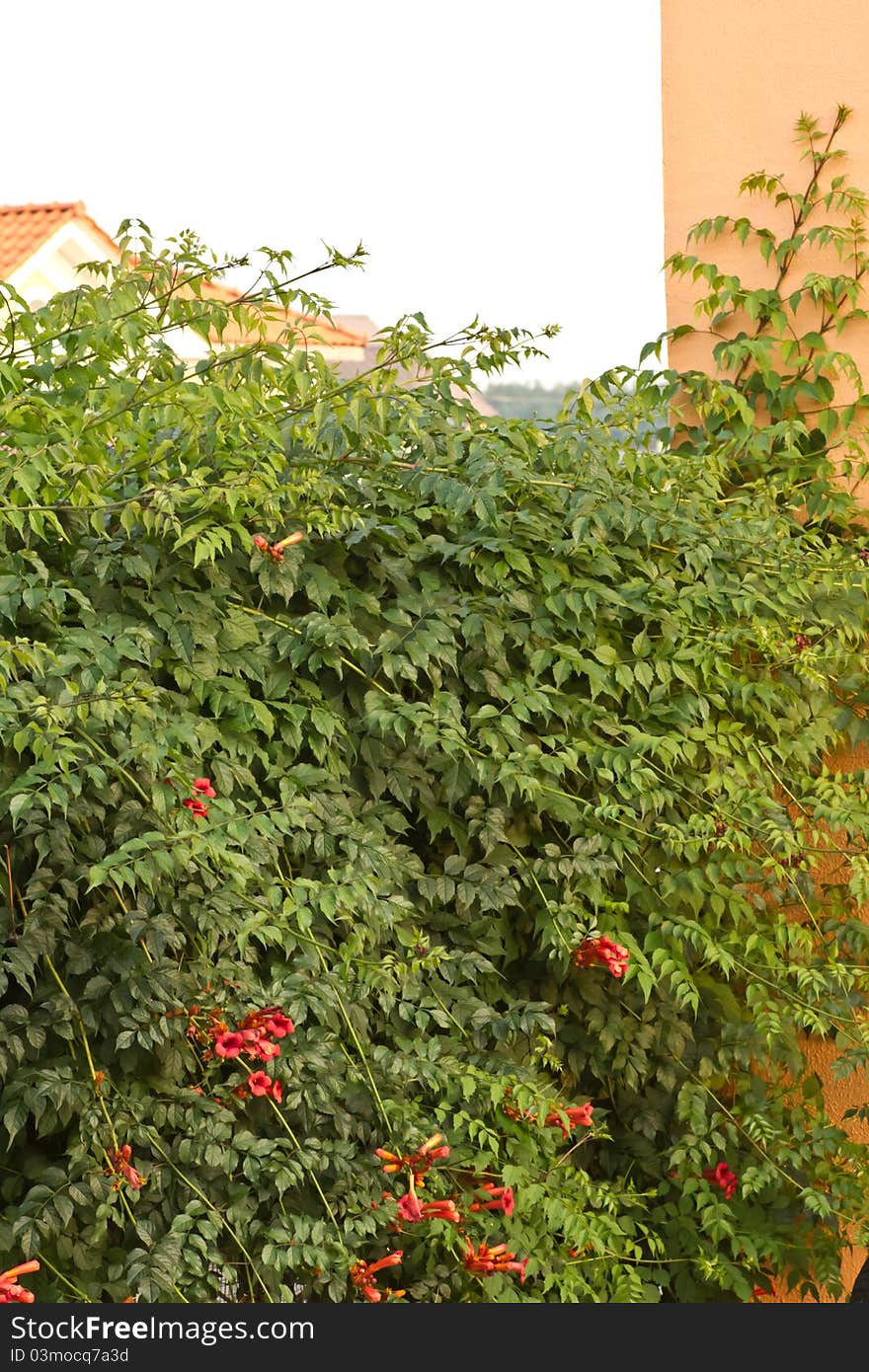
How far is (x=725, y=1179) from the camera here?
3.26 metres

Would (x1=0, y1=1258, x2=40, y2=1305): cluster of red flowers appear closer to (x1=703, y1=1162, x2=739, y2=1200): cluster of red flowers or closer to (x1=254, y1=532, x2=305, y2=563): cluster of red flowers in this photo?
(x1=254, y1=532, x2=305, y2=563): cluster of red flowers

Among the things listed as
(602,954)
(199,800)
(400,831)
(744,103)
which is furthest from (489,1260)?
Answer: (744,103)

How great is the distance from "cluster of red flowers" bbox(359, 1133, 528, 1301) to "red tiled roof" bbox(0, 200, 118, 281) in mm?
14652

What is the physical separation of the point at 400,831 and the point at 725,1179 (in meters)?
1.22

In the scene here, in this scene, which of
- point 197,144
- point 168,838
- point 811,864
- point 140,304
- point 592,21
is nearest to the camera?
point 168,838

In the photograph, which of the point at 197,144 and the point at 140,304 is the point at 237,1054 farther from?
the point at 197,144

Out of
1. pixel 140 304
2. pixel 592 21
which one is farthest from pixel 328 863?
pixel 592 21

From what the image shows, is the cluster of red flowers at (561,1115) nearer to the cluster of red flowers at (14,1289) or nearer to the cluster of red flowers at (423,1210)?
the cluster of red flowers at (423,1210)

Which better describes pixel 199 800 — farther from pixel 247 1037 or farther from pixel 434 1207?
pixel 434 1207

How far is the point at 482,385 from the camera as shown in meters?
3.23

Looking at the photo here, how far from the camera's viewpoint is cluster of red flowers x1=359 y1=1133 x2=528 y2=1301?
8.14ft

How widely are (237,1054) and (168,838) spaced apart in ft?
1.39

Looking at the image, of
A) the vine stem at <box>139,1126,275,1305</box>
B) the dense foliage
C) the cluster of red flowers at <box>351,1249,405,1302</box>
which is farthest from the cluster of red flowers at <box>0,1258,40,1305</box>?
the cluster of red flowers at <box>351,1249,405,1302</box>

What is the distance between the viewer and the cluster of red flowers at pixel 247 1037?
2348 mm
